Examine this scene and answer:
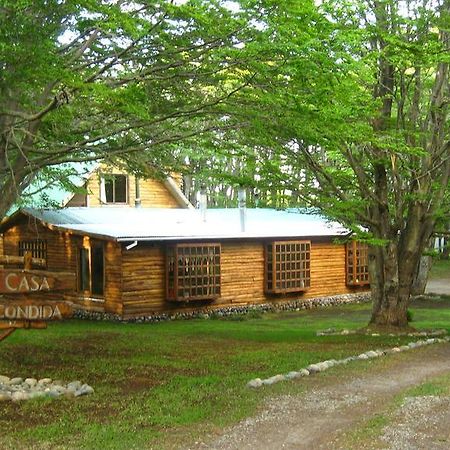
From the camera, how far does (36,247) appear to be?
2414cm

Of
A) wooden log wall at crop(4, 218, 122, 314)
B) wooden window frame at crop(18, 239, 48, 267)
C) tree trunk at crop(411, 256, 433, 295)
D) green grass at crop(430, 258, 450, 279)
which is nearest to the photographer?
wooden log wall at crop(4, 218, 122, 314)

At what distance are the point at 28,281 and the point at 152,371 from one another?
3073 millimetres

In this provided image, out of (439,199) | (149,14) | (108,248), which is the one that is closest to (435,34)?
(439,199)

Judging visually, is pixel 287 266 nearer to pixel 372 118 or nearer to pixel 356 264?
pixel 356 264

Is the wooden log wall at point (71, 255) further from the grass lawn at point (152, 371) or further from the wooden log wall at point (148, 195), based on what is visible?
the wooden log wall at point (148, 195)

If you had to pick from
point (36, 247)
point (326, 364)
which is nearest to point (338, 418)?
point (326, 364)

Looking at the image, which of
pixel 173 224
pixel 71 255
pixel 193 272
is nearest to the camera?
pixel 193 272

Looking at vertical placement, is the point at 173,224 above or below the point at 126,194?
below

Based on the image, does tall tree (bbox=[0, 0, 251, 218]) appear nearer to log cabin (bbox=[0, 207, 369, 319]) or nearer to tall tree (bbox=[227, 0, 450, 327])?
tall tree (bbox=[227, 0, 450, 327])

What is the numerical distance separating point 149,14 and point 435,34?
607 cm

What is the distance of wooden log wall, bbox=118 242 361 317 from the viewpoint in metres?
21.1

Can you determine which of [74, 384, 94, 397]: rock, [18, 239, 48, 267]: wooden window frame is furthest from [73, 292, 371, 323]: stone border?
[74, 384, 94, 397]: rock

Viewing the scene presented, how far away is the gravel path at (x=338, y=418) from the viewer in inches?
286

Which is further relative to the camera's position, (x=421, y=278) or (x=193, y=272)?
(x=421, y=278)
